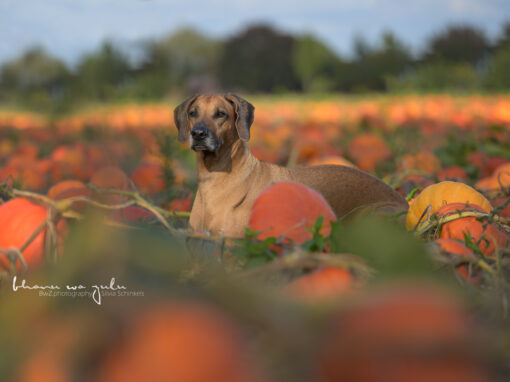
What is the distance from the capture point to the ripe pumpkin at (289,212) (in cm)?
141

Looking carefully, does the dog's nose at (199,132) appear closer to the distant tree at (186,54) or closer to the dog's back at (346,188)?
the dog's back at (346,188)

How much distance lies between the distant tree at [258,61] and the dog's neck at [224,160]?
49.0m

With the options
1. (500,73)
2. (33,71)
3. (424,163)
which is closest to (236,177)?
(424,163)

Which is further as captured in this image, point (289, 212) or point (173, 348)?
point (289, 212)

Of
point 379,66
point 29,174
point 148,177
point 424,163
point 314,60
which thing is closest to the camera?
point 148,177

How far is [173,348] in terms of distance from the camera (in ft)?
1.47

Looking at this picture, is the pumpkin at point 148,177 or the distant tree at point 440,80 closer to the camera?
the pumpkin at point 148,177

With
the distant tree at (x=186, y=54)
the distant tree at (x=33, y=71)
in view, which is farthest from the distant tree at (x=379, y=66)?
the distant tree at (x=33, y=71)

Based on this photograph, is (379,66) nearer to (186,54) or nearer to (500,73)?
(500,73)

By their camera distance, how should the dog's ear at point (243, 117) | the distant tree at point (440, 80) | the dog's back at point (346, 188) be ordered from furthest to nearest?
the distant tree at point (440, 80), the dog's ear at point (243, 117), the dog's back at point (346, 188)

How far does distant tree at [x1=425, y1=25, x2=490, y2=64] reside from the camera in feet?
155

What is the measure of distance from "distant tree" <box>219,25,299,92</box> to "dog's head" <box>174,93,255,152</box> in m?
48.8

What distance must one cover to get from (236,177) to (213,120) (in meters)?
0.36

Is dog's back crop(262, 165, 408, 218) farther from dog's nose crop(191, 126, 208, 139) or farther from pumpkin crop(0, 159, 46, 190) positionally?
pumpkin crop(0, 159, 46, 190)
